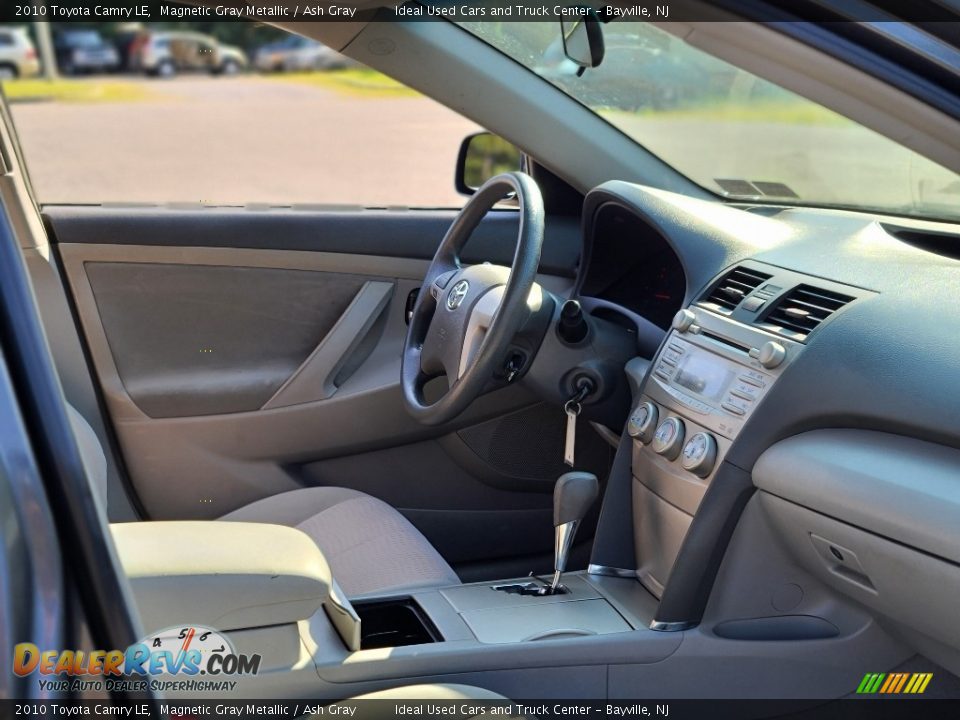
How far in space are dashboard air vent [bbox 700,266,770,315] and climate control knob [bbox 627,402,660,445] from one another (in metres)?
0.21

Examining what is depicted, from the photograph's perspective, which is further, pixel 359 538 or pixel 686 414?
pixel 359 538

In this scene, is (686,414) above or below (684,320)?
below

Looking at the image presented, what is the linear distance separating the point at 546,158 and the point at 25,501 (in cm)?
174

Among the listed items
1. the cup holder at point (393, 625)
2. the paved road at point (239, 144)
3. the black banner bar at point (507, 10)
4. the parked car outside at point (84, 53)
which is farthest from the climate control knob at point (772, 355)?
the parked car outside at point (84, 53)

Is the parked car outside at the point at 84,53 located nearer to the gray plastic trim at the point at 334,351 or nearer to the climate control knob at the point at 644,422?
the gray plastic trim at the point at 334,351

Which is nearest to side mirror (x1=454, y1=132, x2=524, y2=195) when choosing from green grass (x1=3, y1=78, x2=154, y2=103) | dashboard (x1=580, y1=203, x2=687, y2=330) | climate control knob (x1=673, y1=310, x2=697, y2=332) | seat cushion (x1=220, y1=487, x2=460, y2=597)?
dashboard (x1=580, y1=203, x2=687, y2=330)

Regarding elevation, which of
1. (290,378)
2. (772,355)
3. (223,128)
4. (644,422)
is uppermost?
(772,355)

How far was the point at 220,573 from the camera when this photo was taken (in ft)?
3.66

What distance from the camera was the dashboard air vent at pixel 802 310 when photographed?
161cm

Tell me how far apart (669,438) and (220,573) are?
0.89 metres

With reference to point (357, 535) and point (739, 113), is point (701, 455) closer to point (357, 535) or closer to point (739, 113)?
point (357, 535)

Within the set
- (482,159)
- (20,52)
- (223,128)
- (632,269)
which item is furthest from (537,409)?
(223,128)

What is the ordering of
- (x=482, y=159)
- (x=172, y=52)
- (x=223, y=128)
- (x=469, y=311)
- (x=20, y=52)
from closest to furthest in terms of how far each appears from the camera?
(x=469, y=311)
(x=482, y=159)
(x=20, y=52)
(x=172, y=52)
(x=223, y=128)

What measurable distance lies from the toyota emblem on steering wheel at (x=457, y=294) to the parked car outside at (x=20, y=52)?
2865mm
